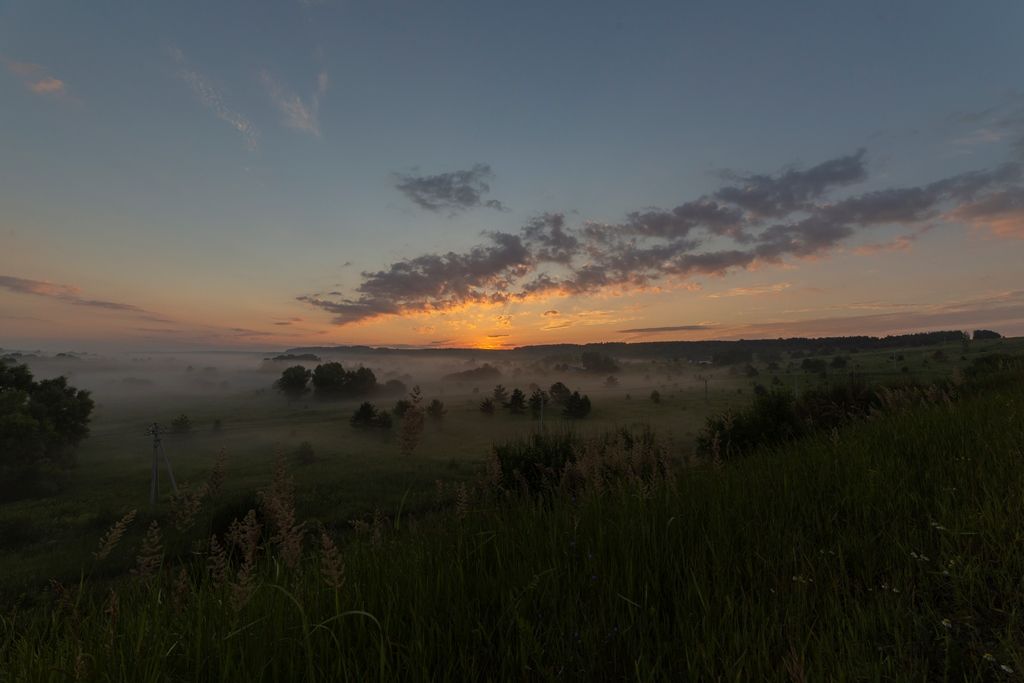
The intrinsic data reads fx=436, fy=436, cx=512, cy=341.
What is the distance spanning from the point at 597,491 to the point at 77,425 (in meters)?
91.2

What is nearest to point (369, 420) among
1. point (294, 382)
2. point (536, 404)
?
point (536, 404)

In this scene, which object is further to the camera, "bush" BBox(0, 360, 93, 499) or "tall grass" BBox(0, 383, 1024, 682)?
"bush" BBox(0, 360, 93, 499)

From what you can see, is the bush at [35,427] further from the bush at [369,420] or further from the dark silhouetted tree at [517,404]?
the dark silhouetted tree at [517,404]

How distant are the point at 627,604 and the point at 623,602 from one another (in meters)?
0.03

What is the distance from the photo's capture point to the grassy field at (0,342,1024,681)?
2.37 m

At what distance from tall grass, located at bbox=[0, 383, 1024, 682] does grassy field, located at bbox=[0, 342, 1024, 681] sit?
Result: 2 centimetres

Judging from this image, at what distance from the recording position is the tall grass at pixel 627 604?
2367 mm

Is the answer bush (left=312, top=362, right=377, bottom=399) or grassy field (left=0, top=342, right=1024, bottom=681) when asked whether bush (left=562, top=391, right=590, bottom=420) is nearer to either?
grassy field (left=0, top=342, right=1024, bottom=681)

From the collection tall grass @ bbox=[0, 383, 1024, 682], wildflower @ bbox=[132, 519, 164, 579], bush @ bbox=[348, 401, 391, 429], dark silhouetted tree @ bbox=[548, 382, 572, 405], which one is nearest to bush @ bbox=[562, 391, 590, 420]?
dark silhouetted tree @ bbox=[548, 382, 572, 405]

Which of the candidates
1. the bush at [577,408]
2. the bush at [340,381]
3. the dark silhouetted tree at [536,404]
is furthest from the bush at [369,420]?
the bush at [340,381]

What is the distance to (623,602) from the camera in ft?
9.91

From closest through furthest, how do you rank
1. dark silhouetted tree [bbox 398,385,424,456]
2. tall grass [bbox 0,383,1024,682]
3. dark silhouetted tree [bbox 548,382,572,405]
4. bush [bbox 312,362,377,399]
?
tall grass [bbox 0,383,1024,682], dark silhouetted tree [bbox 398,385,424,456], dark silhouetted tree [bbox 548,382,572,405], bush [bbox 312,362,377,399]

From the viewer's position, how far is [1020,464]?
4812 mm

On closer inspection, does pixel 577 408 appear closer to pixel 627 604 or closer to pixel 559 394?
Result: pixel 559 394
